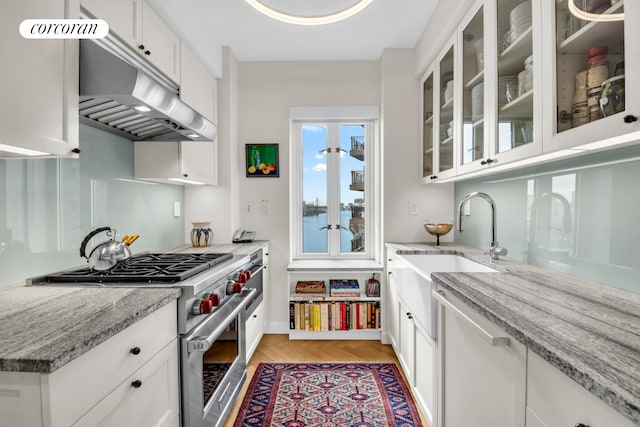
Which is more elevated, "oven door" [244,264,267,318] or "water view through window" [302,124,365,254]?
"water view through window" [302,124,365,254]

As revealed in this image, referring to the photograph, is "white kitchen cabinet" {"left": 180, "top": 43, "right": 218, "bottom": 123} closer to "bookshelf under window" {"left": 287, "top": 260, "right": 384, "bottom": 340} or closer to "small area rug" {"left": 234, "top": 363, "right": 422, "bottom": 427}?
"bookshelf under window" {"left": 287, "top": 260, "right": 384, "bottom": 340}

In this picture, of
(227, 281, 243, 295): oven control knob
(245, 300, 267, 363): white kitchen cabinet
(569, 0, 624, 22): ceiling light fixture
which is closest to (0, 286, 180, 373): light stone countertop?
(227, 281, 243, 295): oven control knob

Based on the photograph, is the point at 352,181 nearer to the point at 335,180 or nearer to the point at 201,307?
the point at 335,180

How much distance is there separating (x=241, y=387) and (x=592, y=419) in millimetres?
1916

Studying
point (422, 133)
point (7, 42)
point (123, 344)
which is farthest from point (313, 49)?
point (123, 344)

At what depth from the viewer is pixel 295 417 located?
185 centimetres

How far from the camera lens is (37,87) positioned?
1.03m

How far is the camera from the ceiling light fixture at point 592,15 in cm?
88

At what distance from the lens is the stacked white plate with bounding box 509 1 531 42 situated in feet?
4.18

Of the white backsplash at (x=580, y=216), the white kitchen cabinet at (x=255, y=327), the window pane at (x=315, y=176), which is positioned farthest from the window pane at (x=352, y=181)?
the white backsplash at (x=580, y=216)

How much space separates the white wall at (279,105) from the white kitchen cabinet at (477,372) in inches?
76.5

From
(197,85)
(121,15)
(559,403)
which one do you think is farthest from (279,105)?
(559,403)

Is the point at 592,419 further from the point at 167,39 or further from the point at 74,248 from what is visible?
the point at 167,39

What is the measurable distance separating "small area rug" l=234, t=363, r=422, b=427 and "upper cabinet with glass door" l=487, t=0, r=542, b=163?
1.57 m
